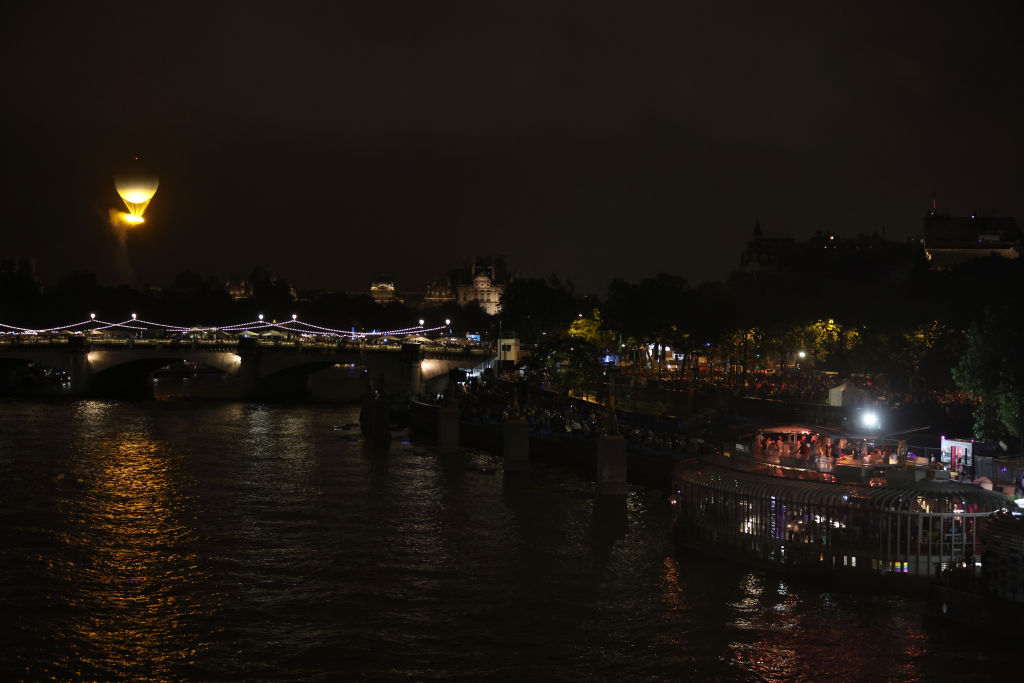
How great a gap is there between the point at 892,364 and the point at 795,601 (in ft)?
92.3

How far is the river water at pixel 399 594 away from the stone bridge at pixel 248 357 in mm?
32264

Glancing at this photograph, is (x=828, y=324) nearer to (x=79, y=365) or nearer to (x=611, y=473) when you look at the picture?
(x=611, y=473)

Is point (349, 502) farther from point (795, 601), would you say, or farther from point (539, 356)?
point (539, 356)

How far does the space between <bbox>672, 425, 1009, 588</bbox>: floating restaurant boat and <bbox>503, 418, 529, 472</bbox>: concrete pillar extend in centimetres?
1132

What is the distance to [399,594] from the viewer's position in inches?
841

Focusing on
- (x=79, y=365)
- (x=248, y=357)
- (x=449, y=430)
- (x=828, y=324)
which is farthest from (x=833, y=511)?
(x=79, y=365)

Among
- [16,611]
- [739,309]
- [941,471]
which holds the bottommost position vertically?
[16,611]

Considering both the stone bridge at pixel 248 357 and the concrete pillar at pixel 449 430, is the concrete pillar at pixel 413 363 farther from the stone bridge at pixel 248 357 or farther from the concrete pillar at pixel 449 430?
the concrete pillar at pixel 449 430

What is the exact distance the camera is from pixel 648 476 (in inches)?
1310

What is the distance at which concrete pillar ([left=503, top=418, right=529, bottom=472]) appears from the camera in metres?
35.9

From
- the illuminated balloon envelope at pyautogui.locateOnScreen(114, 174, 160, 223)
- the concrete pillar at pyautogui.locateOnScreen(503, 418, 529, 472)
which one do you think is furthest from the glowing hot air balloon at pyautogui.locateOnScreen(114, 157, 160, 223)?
the concrete pillar at pyautogui.locateOnScreen(503, 418, 529, 472)

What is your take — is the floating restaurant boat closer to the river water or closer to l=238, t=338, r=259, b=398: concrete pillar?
the river water

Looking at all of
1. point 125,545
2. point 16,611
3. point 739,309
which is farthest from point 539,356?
point 16,611

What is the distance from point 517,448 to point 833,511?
1598 centimetres
